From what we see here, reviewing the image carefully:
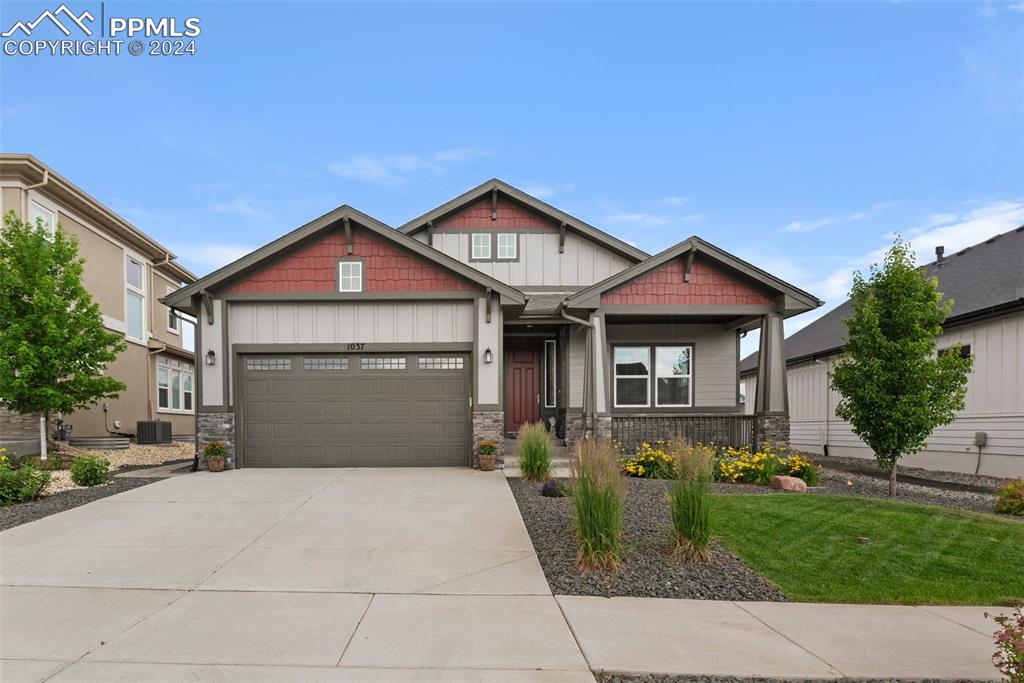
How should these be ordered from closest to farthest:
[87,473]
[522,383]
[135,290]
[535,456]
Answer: [87,473]
[535,456]
[522,383]
[135,290]

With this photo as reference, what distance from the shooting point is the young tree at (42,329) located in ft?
36.7

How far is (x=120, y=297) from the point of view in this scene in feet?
57.6

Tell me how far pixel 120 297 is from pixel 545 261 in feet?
45.2

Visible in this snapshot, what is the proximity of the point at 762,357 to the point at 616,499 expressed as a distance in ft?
27.0

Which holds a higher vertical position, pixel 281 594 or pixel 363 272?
pixel 363 272

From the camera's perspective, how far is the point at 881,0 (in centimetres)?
1020

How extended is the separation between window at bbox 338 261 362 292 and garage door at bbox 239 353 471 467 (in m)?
1.43

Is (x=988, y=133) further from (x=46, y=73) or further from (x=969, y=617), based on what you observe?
(x=46, y=73)

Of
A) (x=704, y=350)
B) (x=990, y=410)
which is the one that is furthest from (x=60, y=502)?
(x=990, y=410)

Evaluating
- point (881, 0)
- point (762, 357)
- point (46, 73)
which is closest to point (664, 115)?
point (881, 0)

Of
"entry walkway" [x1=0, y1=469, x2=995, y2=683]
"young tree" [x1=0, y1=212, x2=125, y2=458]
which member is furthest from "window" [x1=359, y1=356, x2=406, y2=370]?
"young tree" [x1=0, y1=212, x2=125, y2=458]

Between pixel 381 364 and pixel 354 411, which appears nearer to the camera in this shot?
pixel 354 411

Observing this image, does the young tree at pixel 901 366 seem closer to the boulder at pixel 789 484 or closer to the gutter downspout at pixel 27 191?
the boulder at pixel 789 484

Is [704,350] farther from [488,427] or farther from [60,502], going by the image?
[60,502]
